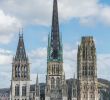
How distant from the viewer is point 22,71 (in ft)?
559

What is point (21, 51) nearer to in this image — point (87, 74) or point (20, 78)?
point (20, 78)

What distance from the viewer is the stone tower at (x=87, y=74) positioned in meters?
175

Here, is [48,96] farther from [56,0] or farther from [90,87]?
[56,0]

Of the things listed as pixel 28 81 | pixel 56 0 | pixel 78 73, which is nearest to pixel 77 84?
pixel 78 73

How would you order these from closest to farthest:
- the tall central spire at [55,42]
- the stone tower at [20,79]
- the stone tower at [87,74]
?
1. the stone tower at [20,79]
2. the stone tower at [87,74]
3. the tall central spire at [55,42]

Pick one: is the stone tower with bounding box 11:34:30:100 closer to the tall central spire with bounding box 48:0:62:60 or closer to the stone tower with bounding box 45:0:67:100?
the stone tower with bounding box 45:0:67:100

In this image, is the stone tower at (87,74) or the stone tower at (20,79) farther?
the stone tower at (87,74)

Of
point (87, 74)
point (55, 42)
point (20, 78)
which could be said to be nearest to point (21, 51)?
point (20, 78)

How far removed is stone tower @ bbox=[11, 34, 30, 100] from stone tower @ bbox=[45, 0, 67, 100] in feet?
26.0

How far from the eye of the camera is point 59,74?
579 ft

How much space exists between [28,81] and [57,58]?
13.1 metres

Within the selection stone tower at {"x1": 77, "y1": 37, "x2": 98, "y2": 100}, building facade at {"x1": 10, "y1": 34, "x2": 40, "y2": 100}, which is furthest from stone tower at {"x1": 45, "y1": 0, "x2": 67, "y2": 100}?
building facade at {"x1": 10, "y1": 34, "x2": 40, "y2": 100}

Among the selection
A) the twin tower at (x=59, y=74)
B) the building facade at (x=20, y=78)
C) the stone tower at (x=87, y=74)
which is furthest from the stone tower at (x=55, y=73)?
the building facade at (x=20, y=78)

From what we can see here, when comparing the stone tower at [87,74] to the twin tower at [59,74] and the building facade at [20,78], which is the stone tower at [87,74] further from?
the building facade at [20,78]
